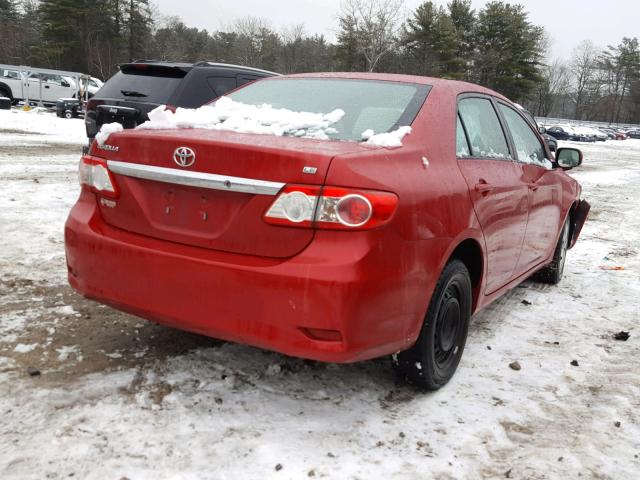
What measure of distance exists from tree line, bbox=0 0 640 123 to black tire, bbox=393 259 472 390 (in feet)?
142

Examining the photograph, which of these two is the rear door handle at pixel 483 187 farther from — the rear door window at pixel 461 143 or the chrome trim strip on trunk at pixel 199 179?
the chrome trim strip on trunk at pixel 199 179

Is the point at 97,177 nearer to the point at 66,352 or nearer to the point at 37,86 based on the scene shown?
the point at 66,352

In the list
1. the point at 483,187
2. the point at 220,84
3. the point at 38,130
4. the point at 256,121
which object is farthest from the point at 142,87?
the point at 38,130

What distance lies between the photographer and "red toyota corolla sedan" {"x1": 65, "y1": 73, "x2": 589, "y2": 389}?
94.1 inches

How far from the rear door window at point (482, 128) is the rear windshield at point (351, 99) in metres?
0.36

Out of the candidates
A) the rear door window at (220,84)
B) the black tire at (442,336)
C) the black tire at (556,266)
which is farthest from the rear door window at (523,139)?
the rear door window at (220,84)

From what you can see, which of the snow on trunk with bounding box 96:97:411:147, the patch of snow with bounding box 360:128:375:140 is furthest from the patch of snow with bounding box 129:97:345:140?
the patch of snow with bounding box 360:128:375:140

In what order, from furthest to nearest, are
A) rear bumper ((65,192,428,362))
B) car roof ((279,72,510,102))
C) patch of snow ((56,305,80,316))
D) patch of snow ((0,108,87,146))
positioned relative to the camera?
patch of snow ((0,108,87,146)), patch of snow ((56,305,80,316)), car roof ((279,72,510,102)), rear bumper ((65,192,428,362))

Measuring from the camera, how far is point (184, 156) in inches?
103

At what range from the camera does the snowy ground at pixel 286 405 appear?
238 centimetres

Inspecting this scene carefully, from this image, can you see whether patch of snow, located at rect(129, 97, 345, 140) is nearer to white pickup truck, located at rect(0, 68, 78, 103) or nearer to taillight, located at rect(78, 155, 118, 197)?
taillight, located at rect(78, 155, 118, 197)

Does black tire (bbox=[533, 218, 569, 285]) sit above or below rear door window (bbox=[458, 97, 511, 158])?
below

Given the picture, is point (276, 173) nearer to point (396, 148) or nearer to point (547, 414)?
point (396, 148)

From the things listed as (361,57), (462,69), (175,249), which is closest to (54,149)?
(175,249)
